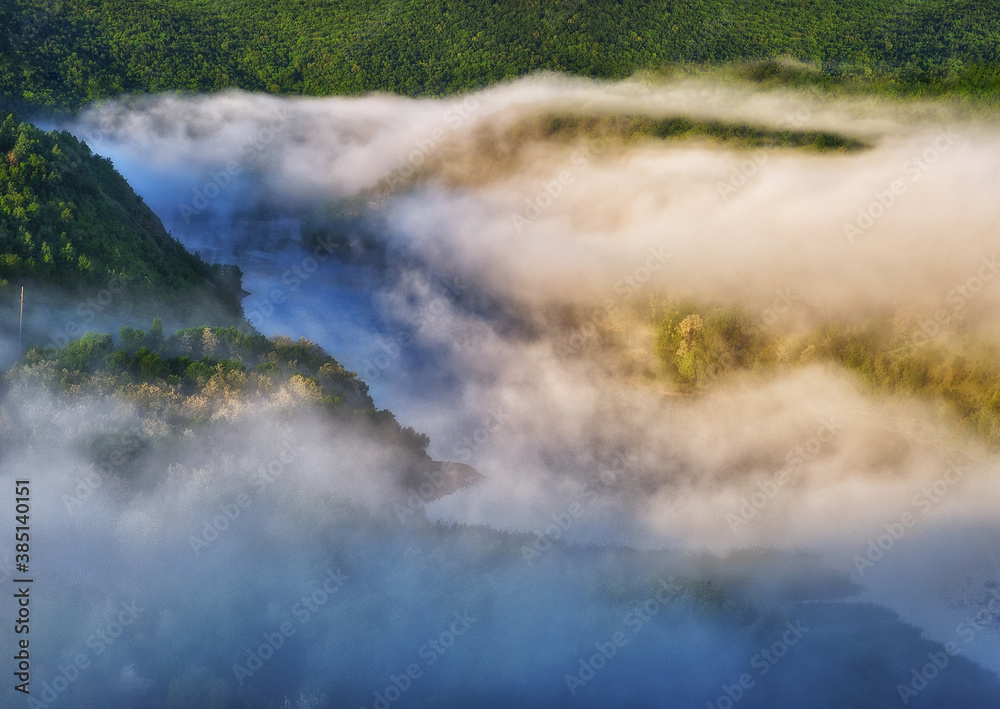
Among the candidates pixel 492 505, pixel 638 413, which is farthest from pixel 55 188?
pixel 638 413

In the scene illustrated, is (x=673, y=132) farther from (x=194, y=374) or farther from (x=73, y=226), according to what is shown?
(x=194, y=374)

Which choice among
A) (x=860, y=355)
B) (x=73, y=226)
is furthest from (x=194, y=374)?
(x=860, y=355)

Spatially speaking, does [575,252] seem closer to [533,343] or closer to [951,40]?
[533,343]

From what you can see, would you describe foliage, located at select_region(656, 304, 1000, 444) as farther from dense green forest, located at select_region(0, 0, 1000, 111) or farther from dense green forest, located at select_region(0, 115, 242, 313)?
dense green forest, located at select_region(0, 0, 1000, 111)

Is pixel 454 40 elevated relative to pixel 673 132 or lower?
elevated

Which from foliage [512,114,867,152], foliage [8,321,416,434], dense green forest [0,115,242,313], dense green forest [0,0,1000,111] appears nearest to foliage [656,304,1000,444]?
foliage [8,321,416,434]
